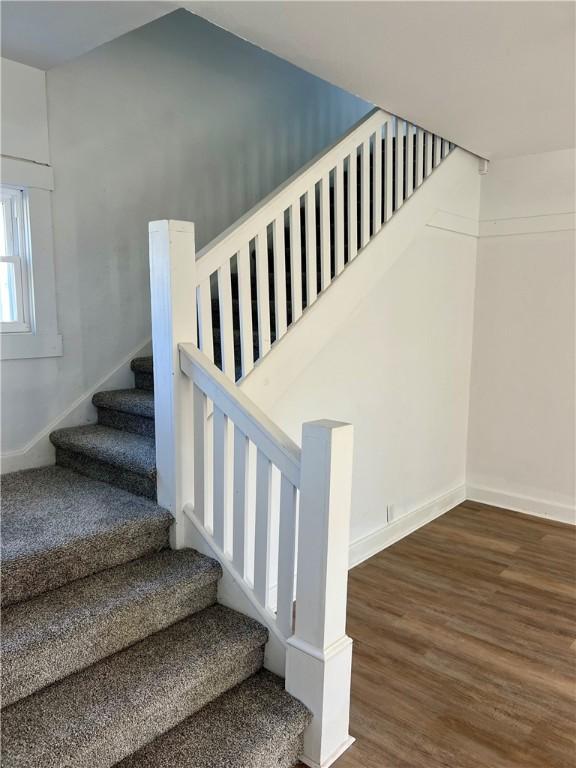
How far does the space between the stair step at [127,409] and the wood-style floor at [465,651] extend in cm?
141

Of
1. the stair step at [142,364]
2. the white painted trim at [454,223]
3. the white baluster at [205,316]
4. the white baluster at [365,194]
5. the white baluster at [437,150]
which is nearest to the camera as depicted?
the white baluster at [205,316]

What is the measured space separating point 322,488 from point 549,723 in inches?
52.9

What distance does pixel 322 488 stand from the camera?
5.89ft

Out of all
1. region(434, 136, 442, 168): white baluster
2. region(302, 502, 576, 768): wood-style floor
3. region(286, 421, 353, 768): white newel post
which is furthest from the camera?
region(434, 136, 442, 168): white baluster

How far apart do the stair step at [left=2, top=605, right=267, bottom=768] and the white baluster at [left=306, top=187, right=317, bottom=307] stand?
4.91 feet

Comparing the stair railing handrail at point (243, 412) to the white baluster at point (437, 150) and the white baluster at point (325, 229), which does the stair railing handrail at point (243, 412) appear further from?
the white baluster at point (437, 150)

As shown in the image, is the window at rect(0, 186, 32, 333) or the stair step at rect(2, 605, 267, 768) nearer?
the stair step at rect(2, 605, 267, 768)

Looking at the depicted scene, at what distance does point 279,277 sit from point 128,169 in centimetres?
121

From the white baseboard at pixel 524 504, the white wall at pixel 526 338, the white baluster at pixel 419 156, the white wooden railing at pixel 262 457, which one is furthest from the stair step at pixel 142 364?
the white baseboard at pixel 524 504

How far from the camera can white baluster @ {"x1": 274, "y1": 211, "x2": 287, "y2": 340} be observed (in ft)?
8.33

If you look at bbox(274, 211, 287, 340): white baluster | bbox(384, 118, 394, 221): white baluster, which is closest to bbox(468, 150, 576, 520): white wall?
bbox(384, 118, 394, 221): white baluster

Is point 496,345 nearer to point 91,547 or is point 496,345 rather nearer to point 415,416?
point 415,416

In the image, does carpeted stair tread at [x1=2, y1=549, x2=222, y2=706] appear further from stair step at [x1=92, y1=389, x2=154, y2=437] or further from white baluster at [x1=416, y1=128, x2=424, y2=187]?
white baluster at [x1=416, y1=128, x2=424, y2=187]

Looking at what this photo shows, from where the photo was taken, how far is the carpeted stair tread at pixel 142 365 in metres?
3.08
